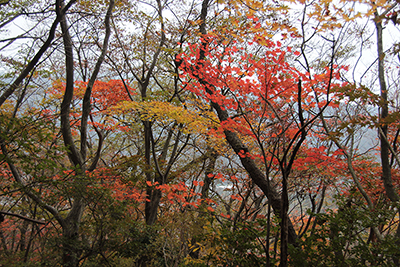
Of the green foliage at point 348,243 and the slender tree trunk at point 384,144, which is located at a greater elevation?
the slender tree trunk at point 384,144

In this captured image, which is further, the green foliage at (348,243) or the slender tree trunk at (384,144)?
the slender tree trunk at (384,144)

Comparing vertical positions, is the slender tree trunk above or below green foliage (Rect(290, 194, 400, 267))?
above

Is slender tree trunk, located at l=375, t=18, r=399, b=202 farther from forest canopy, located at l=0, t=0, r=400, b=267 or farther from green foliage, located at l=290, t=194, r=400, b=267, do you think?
green foliage, located at l=290, t=194, r=400, b=267

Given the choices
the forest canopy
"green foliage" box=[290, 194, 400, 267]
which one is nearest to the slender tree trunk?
the forest canopy

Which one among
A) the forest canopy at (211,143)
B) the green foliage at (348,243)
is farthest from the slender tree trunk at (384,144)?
the green foliage at (348,243)

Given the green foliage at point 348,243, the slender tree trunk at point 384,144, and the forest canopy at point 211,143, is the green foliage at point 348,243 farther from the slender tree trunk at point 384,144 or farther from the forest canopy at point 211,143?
the slender tree trunk at point 384,144

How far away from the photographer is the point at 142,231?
568 cm

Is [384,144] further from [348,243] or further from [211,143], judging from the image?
[211,143]

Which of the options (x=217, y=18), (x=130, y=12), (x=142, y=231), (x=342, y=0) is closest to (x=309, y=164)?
(x=342, y=0)

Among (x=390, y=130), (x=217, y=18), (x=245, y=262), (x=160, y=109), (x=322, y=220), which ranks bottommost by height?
(x=245, y=262)

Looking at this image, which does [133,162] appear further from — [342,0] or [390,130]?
[390,130]

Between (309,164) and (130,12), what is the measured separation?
606 cm

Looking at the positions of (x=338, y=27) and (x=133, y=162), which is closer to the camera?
(x=338, y=27)

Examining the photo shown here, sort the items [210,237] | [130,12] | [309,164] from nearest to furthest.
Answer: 1. [210,237]
2. [309,164]
3. [130,12]
